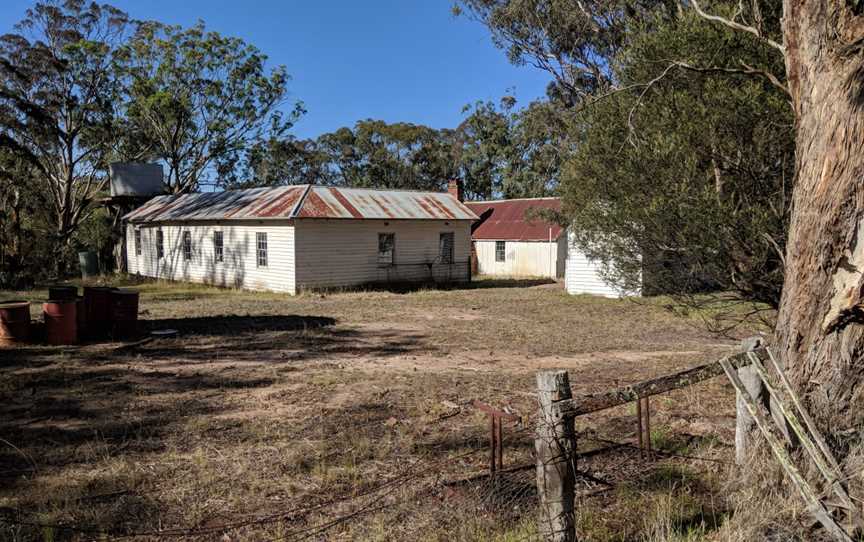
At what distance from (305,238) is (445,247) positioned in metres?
7.42

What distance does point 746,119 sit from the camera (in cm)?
701

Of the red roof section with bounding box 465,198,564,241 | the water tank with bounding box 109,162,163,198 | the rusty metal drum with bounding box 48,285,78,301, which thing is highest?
the water tank with bounding box 109,162,163,198

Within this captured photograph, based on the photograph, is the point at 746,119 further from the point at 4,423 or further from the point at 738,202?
the point at 4,423

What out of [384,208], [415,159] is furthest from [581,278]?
[415,159]

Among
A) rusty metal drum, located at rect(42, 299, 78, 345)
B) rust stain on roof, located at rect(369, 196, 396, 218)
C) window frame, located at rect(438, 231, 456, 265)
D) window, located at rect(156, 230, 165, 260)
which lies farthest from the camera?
window, located at rect(156, 230, 165, 260)

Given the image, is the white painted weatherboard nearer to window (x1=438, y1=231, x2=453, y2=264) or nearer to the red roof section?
window (x1=438, y1=231, x2=453, y2=264)

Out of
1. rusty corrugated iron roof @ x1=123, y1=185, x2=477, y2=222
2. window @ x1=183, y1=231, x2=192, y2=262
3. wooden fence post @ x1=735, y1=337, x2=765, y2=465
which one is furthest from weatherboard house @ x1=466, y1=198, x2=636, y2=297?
wooden fence post @ x1=735, y1=337, x2=765, y2=465

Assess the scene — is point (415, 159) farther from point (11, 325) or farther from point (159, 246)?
point (11, 325)

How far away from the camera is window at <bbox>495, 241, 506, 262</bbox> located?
34.2 meters

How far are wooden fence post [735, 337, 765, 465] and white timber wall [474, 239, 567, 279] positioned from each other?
26618 mm

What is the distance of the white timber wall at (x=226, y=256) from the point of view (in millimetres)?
23234

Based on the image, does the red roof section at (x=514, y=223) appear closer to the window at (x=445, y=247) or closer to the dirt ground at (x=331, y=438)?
the window at (x=445, y=247)

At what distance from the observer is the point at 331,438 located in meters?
6.87

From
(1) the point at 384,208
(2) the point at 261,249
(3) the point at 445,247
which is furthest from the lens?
(3) the point at 445,247
